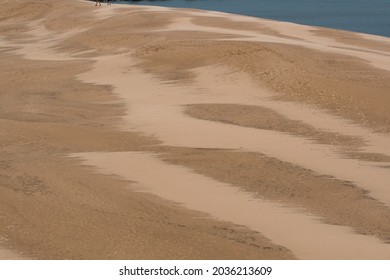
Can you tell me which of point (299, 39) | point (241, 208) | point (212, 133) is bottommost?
point (299, 39)

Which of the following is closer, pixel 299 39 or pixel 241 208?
pixel 241 208

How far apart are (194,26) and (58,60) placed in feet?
19.4

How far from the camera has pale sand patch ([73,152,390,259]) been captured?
333 inches

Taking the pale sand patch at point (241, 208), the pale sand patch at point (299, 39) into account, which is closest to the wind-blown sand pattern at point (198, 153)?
the pale sand patch at point (241, 208)

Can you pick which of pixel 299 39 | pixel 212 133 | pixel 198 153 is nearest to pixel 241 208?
pixel 198 153

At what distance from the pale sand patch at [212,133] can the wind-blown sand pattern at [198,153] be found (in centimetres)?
3

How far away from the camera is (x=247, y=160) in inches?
472

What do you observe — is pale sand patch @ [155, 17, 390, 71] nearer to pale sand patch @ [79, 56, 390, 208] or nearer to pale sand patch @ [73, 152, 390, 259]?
pale sand patch @ [79, 56, 390, 208]

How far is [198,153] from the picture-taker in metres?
12.4

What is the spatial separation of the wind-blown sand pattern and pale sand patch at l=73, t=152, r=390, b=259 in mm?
25

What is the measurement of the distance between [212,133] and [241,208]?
4259mm

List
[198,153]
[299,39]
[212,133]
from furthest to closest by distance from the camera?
1. [299,39]
2. [212,133]
3. [198,153]

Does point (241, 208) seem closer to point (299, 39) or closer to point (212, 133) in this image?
point (212, 133)
